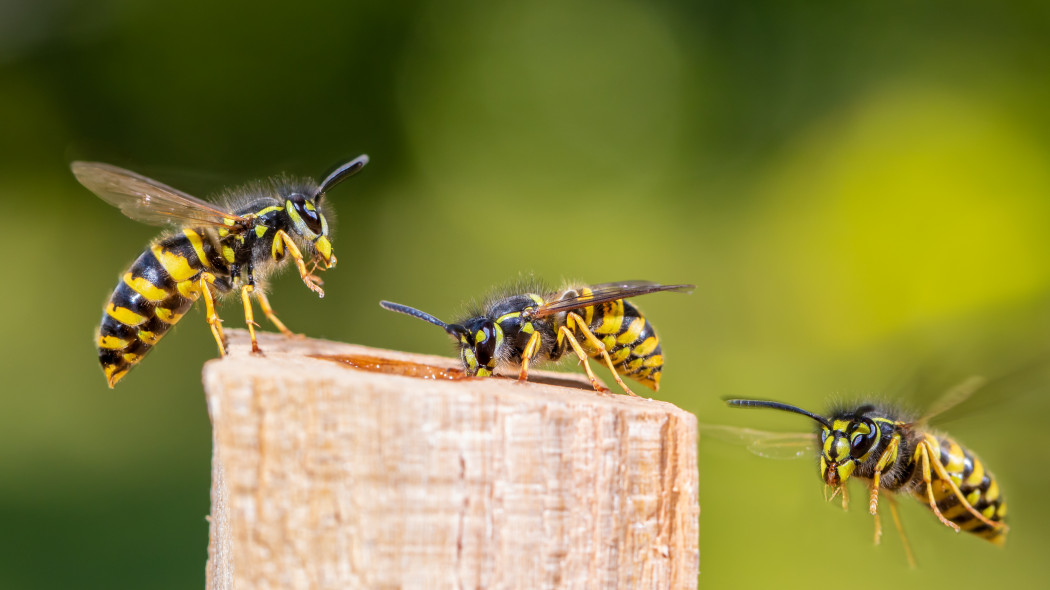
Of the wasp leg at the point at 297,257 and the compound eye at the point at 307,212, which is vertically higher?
the compound eye at the point at 307,212

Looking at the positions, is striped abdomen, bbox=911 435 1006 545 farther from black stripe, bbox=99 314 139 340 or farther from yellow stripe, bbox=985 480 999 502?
black stripe, bbox=99 314 139 340

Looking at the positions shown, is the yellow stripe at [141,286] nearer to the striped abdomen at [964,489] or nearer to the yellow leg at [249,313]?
the yellow leg at [249,313]

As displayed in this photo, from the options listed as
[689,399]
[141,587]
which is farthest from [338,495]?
[689,399]

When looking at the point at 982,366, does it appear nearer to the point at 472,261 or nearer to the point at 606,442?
the point at 606,442

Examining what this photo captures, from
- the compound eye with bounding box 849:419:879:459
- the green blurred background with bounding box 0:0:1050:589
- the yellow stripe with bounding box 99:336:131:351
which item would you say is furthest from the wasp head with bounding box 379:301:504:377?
the green blurred background with bounding box 0:0:1050:589

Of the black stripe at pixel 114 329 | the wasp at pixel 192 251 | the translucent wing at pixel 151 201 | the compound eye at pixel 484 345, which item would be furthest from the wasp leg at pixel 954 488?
the black stripe at pixel 114 329

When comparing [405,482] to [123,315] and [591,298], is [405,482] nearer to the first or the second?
[591,298]
